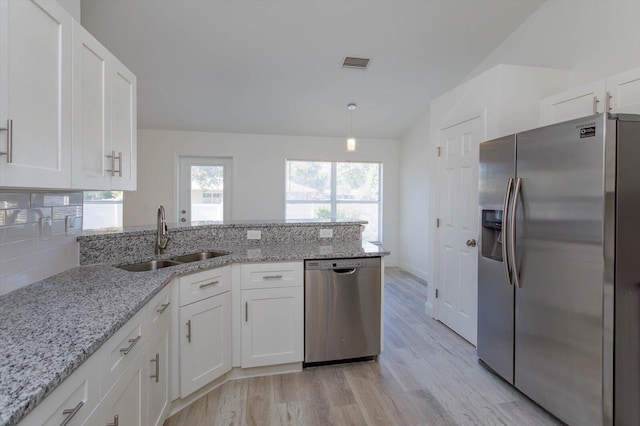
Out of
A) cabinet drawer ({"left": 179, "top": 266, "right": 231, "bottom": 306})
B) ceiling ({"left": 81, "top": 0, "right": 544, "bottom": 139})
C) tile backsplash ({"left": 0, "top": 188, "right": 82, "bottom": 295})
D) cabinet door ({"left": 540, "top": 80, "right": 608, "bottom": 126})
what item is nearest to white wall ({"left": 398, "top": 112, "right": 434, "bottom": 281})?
ceiling ({"left": 81, "top": 0, "right": 544, "bottom": 139})

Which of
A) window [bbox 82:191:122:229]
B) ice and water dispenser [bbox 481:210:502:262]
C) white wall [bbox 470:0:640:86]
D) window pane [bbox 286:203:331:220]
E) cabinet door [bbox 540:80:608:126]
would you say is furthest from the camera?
window pane [bbox 286:203:331:220]

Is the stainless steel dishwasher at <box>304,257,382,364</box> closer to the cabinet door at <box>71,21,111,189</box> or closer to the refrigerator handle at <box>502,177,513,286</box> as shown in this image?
the refrigerator handle at <box>502,177,513,286</box>

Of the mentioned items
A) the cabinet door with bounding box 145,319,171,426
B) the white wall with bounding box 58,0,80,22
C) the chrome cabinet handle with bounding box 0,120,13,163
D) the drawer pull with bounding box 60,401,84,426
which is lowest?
the cabinet door with bounding box 145,319,171,426

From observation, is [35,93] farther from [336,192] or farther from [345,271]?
[336,192]

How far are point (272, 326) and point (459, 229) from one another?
→ 1.93 m

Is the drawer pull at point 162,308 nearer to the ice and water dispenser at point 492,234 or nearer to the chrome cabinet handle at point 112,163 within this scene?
the chrome cabinet handle at point 112,163

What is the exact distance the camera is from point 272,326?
230 centimetres

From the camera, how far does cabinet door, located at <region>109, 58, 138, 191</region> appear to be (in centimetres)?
163

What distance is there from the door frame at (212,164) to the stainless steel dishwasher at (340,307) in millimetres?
3366

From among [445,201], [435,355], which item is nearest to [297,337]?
[435,355]

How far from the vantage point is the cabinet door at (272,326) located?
7.40 feet

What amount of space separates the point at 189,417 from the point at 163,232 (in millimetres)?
1200

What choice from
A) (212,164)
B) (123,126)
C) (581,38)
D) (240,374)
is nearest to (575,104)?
(581,38)

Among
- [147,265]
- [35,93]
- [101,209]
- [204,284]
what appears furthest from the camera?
[101,209]
